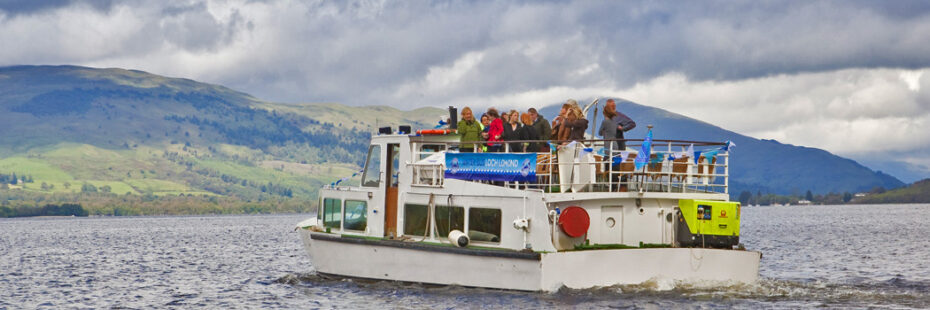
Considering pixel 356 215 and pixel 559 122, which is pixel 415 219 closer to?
pixel 356 215

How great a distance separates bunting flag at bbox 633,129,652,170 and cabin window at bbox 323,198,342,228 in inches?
377

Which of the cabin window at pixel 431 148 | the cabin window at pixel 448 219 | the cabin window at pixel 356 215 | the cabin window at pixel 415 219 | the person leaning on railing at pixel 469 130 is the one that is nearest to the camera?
the cabin window at pixel 448 219

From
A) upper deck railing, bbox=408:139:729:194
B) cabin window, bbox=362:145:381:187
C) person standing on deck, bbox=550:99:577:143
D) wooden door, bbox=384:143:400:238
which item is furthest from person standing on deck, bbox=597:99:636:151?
cabin window, bbox=362:145:381:187

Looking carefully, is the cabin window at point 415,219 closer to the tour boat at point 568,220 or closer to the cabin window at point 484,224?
the tour boat at point 568,220

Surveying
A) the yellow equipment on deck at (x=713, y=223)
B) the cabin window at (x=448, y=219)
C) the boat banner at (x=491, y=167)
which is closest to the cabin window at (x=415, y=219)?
the cabin window at (x=448, y=219)

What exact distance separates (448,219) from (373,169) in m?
3.48

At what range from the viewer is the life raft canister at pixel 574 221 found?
23203 millimetres

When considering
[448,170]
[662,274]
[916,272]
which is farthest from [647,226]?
[916,272]

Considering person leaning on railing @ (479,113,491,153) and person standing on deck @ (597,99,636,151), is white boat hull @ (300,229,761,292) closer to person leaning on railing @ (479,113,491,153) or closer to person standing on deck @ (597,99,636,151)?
person standing on deck @ (597,99,636,151)

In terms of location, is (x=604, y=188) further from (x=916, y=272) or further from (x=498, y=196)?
(x=916, y=272)

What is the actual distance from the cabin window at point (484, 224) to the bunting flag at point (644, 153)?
3576 millimetres

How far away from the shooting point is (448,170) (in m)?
25.7

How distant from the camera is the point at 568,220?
76.1 feet

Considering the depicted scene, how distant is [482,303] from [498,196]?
262 cm
